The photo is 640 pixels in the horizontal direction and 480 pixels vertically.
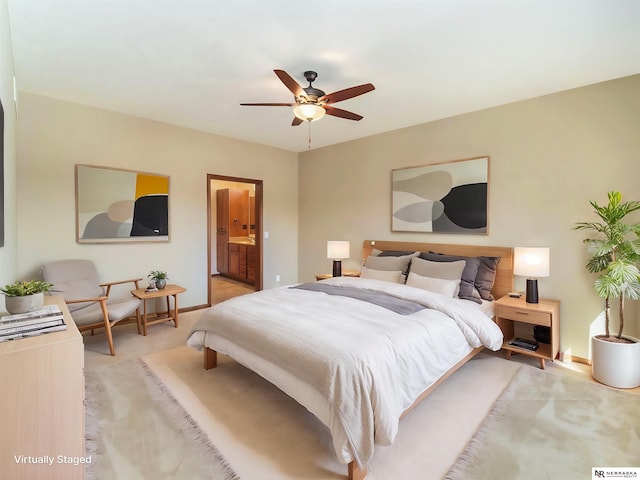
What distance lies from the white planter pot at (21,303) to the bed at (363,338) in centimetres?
118

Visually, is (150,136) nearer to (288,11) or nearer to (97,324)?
(97,324)

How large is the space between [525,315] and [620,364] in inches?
28.0

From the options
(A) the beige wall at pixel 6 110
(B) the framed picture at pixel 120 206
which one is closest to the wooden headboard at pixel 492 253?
(B) the framed picture at pixel 120 206

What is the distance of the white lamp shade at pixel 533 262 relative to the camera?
2.99m

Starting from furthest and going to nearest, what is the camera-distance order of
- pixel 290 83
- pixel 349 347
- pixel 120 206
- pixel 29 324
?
pixel 120 206, pixel 290 83, pixel 349 347, pixel 29 324

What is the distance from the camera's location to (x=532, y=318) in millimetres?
2912

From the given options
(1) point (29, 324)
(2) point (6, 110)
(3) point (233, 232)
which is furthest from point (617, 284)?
(3) point (233, 232)

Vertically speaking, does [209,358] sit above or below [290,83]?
below

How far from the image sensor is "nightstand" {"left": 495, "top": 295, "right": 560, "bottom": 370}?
2857mm

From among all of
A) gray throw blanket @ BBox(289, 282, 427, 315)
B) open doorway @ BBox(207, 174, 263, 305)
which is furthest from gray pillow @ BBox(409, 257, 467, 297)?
open doorway @ BBox(207, 174, 263, 305)

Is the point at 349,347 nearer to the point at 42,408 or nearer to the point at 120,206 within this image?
the point at 42,408

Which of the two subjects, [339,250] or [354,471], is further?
[339,250]

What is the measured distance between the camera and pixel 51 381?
1298mm

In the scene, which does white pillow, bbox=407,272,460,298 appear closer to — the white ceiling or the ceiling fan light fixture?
the white ceiling
